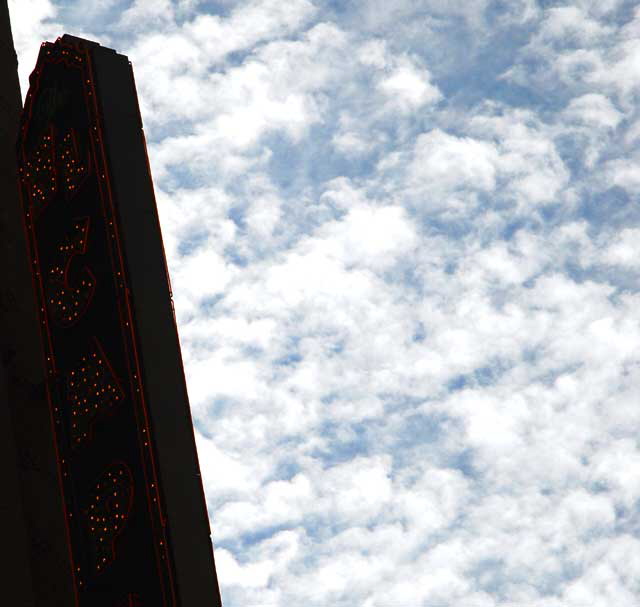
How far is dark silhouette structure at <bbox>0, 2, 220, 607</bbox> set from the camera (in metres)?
8.99

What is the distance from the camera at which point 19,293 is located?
535 inches

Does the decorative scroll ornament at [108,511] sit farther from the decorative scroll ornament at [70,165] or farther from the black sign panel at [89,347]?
the decorative scroll ornament at [70,165]

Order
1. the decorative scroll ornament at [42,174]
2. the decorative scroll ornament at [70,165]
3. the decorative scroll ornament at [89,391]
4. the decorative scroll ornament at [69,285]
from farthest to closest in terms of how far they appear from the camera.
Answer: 1. the decorative scroll ornament at [42,174]
2. the decorative scroll ornament at [70,165]
3. the decorative scroll ornament at [69,285]
4. the decorative scroll ornament at [89,391]

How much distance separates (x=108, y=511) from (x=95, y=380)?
1388 millimetres

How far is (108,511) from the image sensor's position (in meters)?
9.59

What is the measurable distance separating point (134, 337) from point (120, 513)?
1729mm

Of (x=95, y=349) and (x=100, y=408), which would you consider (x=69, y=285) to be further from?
(x=100, y=408)

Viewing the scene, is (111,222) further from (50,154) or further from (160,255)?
(50,154)

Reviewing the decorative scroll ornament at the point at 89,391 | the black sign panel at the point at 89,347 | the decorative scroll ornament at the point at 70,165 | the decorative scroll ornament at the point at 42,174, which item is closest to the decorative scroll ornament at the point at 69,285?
the black sign panel at the point at 89,347

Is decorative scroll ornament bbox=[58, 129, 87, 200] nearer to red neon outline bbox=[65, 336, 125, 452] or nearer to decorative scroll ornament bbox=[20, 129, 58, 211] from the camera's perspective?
decorative scroll ornament bbox=[20, 129, 58, 211]

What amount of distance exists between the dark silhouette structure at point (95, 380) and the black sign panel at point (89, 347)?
0.06 ft

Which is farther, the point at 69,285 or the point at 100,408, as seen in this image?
the point at 69,285

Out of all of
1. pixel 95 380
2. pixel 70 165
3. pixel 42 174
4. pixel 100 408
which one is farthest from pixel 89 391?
pixel 42 174

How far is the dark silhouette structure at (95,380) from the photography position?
8992 millimetres
